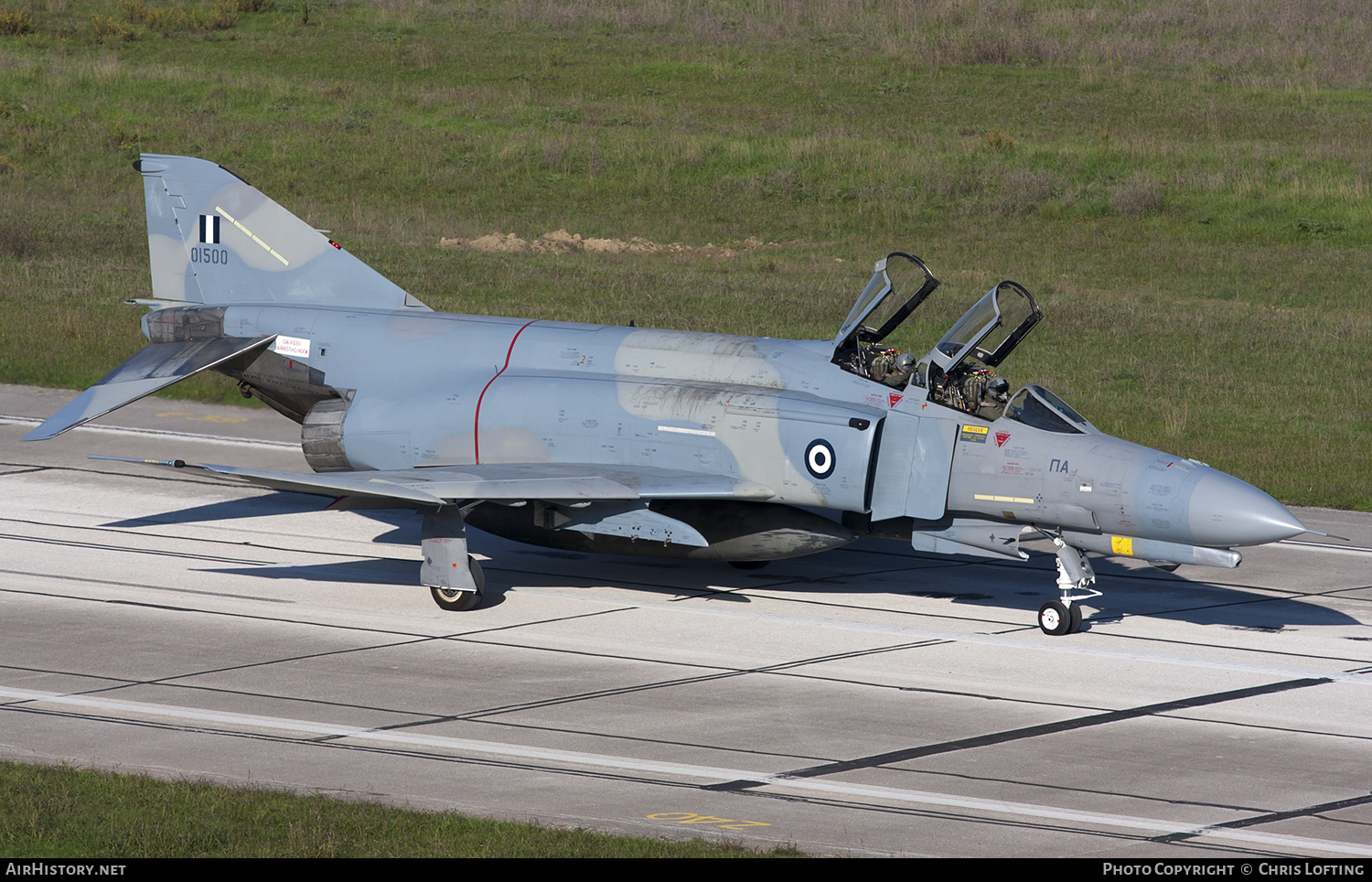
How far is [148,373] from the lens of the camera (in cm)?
1794

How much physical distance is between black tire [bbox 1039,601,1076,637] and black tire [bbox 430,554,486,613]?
5.66 meters

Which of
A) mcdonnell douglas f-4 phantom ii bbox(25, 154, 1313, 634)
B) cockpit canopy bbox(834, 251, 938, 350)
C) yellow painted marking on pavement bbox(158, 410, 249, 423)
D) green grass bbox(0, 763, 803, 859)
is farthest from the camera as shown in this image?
yellow painted marking on pavement bbox(158, 410, 249, 423)

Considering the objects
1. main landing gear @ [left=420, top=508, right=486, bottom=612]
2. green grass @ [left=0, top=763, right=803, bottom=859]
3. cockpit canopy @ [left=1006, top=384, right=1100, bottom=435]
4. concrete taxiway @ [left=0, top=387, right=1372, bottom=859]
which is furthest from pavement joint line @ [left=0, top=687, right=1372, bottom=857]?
cockpit canopy @ [left=1006, top=384, right=1100, bottom=435]

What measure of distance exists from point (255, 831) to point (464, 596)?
588 centimetres

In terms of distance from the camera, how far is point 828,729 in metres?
12.3

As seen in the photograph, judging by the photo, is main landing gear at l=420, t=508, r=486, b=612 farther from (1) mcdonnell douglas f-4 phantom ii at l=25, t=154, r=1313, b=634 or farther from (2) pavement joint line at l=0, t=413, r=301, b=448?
(2) pavement joint line at l=0, t=413, r=301, b=448

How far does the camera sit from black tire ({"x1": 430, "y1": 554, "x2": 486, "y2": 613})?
15547 millimetres

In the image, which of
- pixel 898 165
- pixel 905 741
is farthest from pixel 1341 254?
pixel 905 741

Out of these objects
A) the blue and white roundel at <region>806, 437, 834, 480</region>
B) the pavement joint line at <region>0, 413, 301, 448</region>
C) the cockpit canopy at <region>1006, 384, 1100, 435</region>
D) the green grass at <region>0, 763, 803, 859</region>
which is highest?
the cockpit canopy at <region>1006, 384, 1100, 435</region>

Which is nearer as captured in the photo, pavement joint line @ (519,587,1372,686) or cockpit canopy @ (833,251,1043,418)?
pavement joint line @ (519,587,1372,686)

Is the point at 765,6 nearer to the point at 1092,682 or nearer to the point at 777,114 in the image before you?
the point at 777,114

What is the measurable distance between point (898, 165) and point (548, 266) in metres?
14.1

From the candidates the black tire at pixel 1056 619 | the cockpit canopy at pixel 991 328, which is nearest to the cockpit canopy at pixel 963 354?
the cockpit canopy at pixel 991 328

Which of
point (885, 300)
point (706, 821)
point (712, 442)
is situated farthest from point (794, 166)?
point (706, 821)
